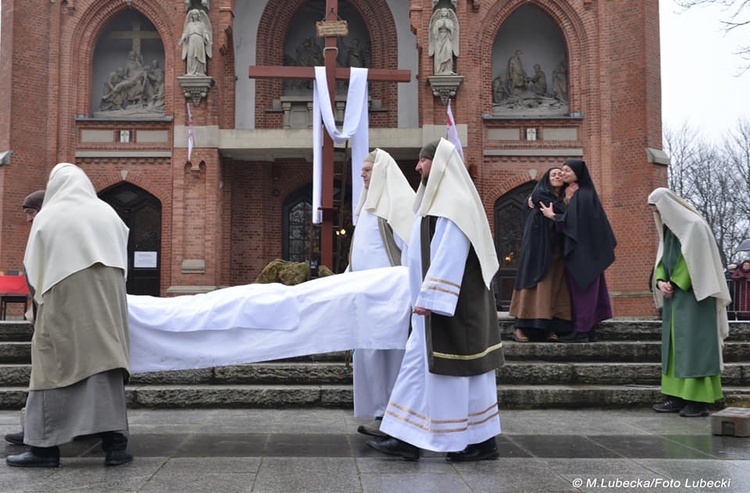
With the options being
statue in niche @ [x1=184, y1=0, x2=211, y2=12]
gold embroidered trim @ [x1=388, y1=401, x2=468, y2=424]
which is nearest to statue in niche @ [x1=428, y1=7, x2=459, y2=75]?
statue in niche @ [x1=184, y1=0, x2=211, y2=12]

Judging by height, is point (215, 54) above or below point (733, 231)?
above

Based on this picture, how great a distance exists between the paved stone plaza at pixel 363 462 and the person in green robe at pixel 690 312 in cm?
52

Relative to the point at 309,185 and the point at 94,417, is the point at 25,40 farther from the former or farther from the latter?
the point at 94,417

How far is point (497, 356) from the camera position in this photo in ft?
17.7

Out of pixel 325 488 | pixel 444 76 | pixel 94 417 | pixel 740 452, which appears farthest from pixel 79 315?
pixel 444 76

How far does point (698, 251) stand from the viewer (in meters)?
7.39

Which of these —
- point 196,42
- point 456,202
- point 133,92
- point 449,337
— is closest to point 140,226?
point 133,92

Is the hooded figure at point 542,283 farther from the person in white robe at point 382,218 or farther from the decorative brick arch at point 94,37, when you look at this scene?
the decorative brick arch at point 94,37

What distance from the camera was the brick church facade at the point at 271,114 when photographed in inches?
781

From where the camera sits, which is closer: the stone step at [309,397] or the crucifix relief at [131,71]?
the stone step at [309,397]

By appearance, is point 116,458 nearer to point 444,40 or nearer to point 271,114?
point 444,40

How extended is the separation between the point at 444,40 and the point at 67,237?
15.9 meters

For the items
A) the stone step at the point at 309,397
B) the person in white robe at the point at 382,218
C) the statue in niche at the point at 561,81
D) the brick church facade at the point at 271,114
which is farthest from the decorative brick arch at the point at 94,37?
the person in white robe at the point at 382,218

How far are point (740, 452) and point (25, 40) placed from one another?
789 inches
